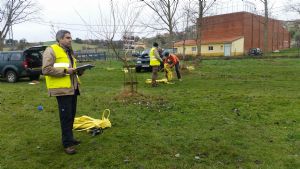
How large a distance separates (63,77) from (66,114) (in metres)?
0.58

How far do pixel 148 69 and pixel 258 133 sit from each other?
17701 millimetres

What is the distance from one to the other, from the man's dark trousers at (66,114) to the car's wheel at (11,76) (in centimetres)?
1290

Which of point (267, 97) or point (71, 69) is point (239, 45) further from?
point (71, 69)

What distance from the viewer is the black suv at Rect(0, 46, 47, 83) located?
55.9 ft

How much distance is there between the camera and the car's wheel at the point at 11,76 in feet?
57.2

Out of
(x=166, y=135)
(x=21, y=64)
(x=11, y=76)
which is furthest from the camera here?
(x=11, y=76)

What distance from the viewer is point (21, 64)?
17.1 meters

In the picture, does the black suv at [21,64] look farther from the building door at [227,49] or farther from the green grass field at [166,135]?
the building door at [227,49]

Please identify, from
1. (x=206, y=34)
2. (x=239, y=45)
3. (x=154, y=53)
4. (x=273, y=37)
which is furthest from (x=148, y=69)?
(x=273, y=37)

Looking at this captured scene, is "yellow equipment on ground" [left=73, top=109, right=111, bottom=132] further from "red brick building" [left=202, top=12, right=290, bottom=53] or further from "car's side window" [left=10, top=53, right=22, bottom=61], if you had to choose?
"red brick building" [left=202, top=12, right=290, bottom=53]

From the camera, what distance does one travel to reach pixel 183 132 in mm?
6543

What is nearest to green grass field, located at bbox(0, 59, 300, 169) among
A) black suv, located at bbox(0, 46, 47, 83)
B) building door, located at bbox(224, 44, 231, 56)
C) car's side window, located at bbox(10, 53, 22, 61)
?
black suv, located at bbox(0, 46, 47, 83)

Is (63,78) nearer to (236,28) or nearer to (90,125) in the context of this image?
(90,125)

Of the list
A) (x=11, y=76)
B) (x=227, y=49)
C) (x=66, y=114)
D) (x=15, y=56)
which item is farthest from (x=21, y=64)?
(x=227, y=49)
